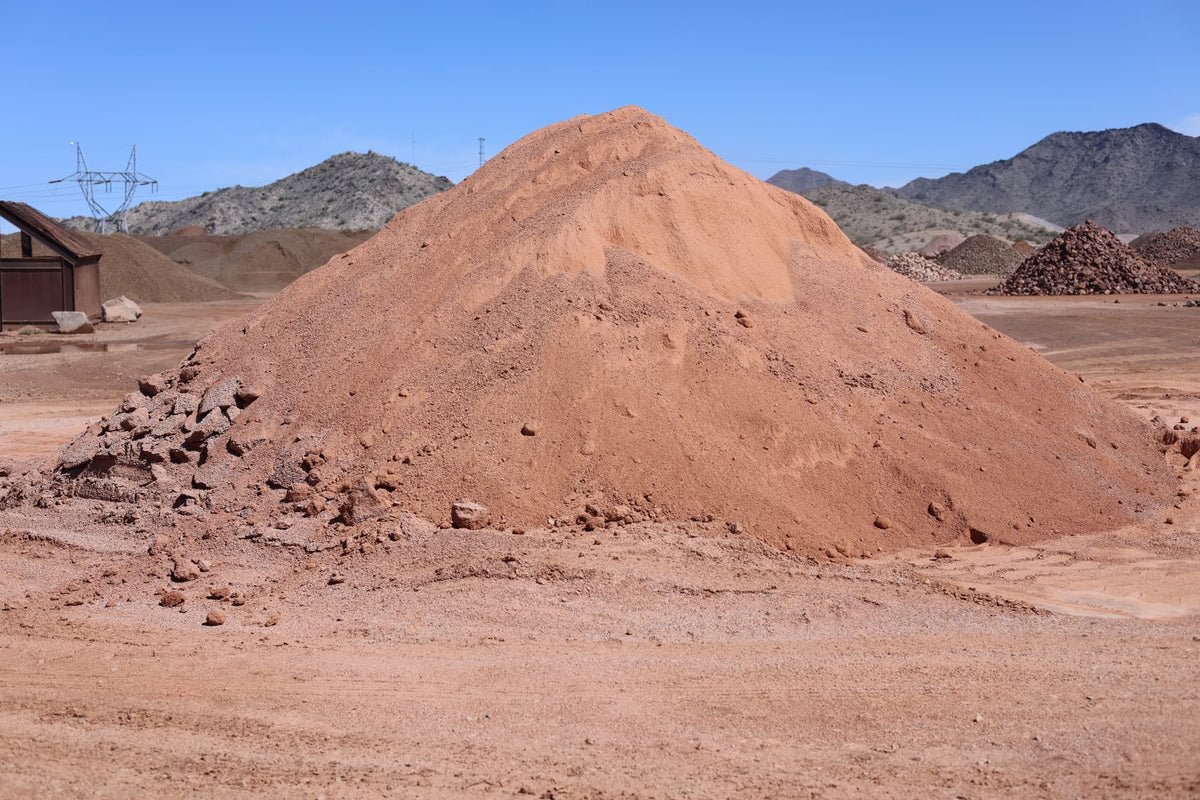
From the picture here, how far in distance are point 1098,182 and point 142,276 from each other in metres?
119

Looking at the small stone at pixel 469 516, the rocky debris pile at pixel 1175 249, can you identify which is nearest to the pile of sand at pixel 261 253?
the rocky debris pile at pixel 1175 249

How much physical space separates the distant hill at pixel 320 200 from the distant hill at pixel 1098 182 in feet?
242

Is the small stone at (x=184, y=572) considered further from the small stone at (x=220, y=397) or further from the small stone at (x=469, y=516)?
the small stone at (x=220, y=397)

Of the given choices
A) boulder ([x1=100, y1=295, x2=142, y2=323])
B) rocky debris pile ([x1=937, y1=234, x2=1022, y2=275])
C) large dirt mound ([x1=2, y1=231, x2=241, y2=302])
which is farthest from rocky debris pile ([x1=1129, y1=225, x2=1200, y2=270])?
boulder ([x1=100, y1=295, x2=142, y2=323])

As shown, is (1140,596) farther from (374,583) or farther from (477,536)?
(374,583)

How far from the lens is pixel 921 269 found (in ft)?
144

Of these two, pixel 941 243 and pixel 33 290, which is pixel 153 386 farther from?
pixel 941 243

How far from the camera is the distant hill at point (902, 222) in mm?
65312

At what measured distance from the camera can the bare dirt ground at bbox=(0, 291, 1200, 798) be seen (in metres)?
4.19

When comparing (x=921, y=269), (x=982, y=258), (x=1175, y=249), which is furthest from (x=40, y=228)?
(x=1175, y=249)

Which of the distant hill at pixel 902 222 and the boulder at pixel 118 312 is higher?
the distant hill at pixel 902 222

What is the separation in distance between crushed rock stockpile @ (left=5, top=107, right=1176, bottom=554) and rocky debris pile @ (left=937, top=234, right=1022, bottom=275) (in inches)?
1555

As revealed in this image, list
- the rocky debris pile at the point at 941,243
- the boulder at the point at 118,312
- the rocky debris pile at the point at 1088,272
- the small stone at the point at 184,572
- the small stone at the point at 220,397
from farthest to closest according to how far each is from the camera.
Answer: the rocky debris pile at the point at 941,243 < the rocky debris pile at the point at 1088,272 < the boulder at the point at 118,312 < the small stone at the point at 220,397 < the small stone at the point at 184,572

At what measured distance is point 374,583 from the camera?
21.5ft
